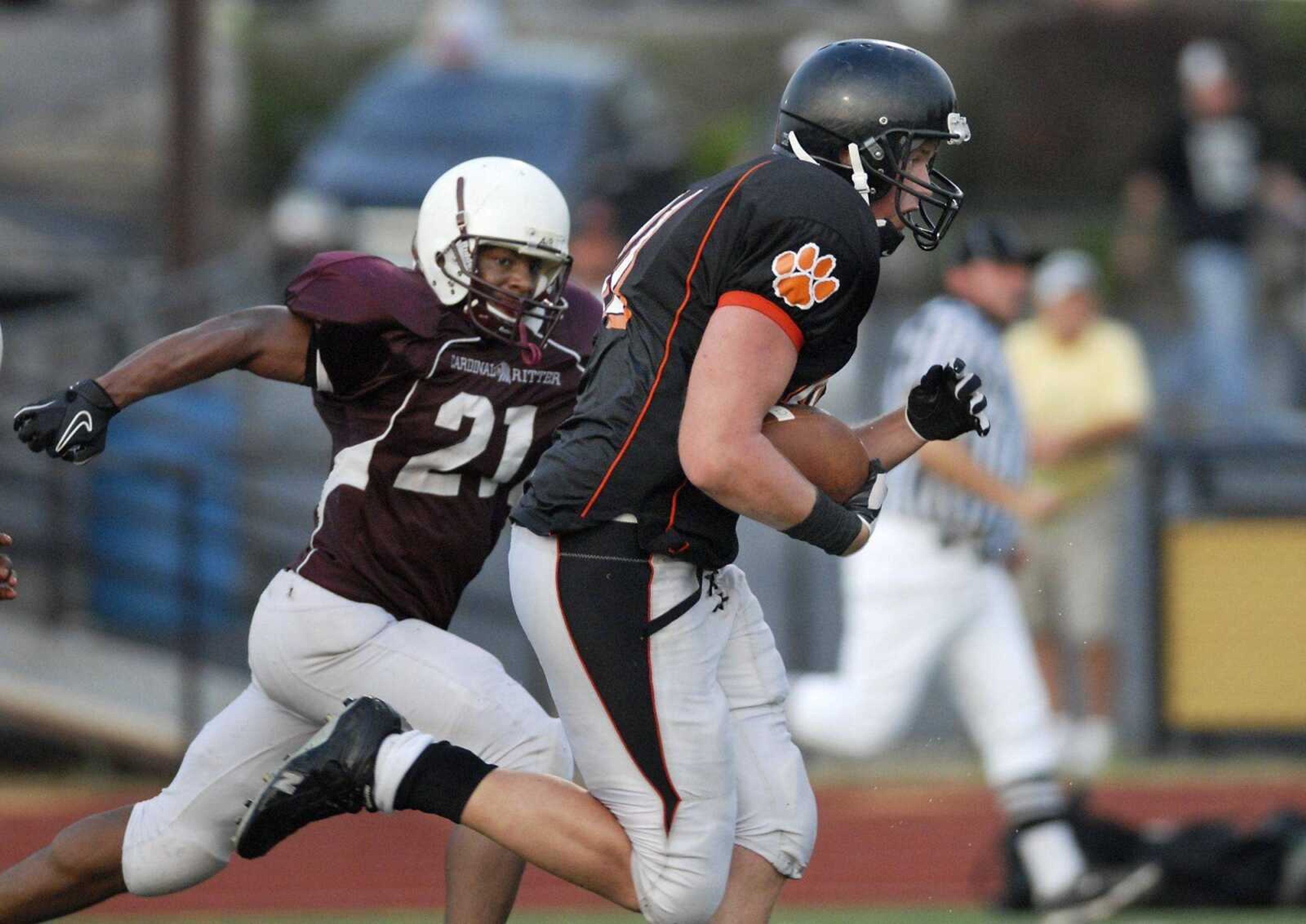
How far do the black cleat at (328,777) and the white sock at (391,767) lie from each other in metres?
0.01

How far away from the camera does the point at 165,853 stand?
14.6 ft

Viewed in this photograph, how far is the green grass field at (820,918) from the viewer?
653 centimetres

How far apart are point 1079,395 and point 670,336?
5.30 metres

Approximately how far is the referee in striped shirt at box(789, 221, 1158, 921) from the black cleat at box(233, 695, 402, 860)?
9.07 ft

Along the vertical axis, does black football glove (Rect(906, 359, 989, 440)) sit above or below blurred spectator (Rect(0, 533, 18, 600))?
above

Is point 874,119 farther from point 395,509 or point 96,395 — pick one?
point 96,395

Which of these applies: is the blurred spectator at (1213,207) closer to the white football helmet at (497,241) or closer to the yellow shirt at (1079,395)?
the yellow shirt at (1079,395)

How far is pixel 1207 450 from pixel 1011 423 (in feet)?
8.03

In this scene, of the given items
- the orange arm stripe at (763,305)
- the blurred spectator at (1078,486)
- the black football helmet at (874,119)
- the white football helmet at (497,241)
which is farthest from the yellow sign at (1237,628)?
the orange arm stripe at (763,305)

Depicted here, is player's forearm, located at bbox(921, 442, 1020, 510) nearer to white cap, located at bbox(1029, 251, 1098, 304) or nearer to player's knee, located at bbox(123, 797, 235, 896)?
white cap, located at bbox(1029, 251, 1098, 304)

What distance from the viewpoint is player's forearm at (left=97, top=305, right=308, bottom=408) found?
4.31m

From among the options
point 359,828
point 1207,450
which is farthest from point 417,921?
point 1207,450

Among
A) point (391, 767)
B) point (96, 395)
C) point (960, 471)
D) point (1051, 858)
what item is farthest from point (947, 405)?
point (1051, 858)

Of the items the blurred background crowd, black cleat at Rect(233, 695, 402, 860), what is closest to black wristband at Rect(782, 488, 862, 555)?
black cleat at Rect(233, 695, 402, 860)
